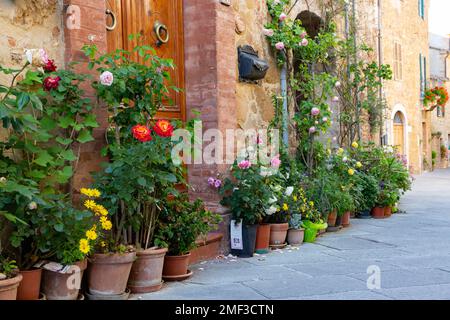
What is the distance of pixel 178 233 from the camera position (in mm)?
3828

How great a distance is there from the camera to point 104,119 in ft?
12.2

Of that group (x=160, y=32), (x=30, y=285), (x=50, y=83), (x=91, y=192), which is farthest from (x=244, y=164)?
(x=30, y=285)

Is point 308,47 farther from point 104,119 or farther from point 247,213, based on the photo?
point 104,119

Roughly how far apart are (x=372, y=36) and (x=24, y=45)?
923cm

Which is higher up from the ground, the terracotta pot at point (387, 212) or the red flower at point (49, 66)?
the red flower at point (49, 66)

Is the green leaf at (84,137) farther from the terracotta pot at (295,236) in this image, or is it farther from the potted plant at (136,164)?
the terracotta pot at (295,236)

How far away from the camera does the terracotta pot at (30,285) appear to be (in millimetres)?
2842

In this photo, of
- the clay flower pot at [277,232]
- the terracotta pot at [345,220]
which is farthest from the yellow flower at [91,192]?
the terracotta pot at [345,220]

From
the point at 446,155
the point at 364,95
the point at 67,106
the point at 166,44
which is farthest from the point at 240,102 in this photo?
the point at 446,155

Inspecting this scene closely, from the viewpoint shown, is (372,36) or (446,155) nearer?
(372,36)

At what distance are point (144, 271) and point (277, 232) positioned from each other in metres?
1.98

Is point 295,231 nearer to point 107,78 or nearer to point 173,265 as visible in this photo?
point 173,265

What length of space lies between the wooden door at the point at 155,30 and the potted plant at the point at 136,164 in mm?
631

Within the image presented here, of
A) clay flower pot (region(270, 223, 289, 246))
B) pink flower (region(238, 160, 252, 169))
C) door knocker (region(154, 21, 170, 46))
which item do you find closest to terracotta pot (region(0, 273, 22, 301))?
pink flower (region(238, 160, 252, 169))
